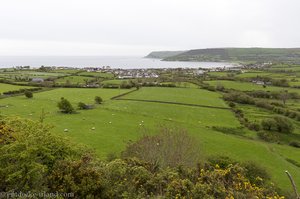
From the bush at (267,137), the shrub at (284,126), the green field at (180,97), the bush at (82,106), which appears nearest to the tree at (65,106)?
the bush at (82,106)

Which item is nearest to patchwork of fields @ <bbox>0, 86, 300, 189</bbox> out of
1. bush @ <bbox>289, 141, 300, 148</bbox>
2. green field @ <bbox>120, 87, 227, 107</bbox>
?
green field @ <bbox>120, 87, 227, 107</bbox>

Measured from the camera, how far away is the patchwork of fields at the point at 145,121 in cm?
3706

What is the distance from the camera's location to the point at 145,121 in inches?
1971

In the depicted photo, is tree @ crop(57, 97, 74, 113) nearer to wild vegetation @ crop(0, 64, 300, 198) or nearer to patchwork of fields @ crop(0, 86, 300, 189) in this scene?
wild vegetation @ crop(0, 64, 300, 198)

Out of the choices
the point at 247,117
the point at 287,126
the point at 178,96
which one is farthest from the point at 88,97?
the point at 287,126

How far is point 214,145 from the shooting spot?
133 feet

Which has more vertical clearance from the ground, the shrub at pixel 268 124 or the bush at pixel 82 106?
the bush at pixel 82 106

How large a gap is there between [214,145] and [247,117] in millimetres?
23373

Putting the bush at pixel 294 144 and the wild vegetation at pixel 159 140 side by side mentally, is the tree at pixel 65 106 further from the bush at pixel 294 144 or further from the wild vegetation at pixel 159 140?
the bush at pixel 294 144

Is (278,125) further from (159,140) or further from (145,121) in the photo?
(159,140)

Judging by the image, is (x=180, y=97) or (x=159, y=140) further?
(x=180, y=97)

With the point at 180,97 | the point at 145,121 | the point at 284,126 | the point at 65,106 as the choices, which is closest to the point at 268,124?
the point at 284,126

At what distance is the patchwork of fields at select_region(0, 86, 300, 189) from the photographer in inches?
1459

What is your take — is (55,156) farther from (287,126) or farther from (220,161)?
(287,126)
